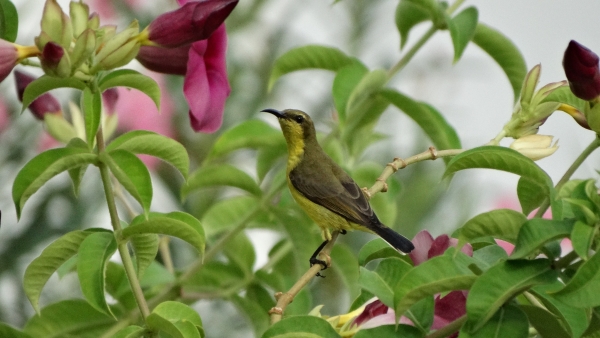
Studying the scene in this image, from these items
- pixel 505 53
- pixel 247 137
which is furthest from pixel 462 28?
pixel 247 137

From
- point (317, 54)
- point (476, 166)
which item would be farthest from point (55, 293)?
point (476, 166)

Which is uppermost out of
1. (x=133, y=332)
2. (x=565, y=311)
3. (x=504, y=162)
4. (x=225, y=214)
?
(x=504, y=162)

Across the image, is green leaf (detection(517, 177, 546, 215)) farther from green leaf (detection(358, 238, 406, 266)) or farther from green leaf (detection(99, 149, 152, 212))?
green leaf (detection(99, 149, 152, 212))

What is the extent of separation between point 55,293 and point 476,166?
157cm

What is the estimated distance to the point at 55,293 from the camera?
7.44ft

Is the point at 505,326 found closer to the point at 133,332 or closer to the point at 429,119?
the point at 133,332

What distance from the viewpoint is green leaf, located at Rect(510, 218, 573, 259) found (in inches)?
34.7

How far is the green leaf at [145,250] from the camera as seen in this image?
1132 millimetres

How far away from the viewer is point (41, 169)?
3.49ft

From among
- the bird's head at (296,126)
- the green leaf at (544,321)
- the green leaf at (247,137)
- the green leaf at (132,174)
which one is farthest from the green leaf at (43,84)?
the bird's head at (296,126)

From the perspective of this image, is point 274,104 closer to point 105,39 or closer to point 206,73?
point 206,73

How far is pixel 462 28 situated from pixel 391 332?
0.71 m

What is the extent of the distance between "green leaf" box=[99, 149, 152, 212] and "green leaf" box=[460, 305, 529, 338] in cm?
44

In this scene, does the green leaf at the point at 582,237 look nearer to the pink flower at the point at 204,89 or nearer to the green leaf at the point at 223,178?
the pink flower at the point at 204,89
